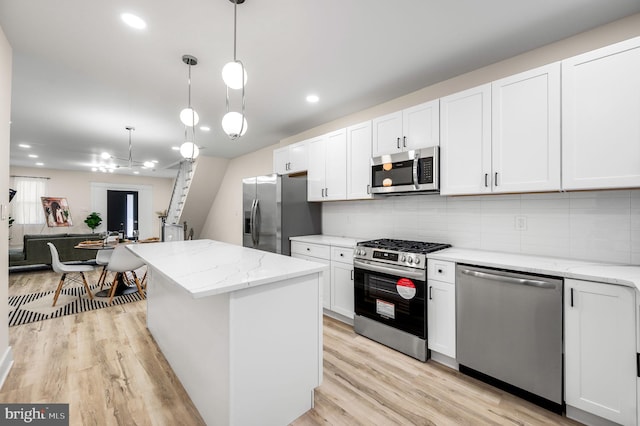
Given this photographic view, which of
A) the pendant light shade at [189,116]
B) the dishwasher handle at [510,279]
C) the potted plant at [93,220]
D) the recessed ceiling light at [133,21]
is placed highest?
the recessed ceiling light at [133,21]

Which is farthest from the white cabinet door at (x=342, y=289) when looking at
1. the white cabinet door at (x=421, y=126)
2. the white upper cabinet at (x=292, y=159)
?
the white upper cabinet at (x=292, y=159)

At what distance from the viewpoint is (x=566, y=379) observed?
1763 mm

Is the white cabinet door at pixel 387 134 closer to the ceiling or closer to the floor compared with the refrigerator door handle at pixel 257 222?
closer to the ceiling

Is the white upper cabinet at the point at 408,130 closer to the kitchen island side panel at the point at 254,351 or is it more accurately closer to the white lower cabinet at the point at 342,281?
the white lower cabinet at the point at 342,281

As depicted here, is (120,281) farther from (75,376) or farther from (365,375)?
(365,375)

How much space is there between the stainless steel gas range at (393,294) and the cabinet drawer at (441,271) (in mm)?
50

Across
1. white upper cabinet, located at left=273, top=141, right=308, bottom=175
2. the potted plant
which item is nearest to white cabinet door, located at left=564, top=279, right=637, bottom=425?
white upper cabinet, located at left=273, top=141, right=308, bottom=175

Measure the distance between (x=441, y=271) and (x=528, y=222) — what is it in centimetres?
87

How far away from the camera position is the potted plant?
871 centimetres

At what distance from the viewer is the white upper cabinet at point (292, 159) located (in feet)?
13.6

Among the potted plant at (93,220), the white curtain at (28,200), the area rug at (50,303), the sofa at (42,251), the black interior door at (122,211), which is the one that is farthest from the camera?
the black interior door at (122,211)

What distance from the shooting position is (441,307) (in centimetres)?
237

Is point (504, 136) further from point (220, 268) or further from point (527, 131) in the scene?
point (220, 268)

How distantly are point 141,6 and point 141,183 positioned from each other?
9.76 meters
